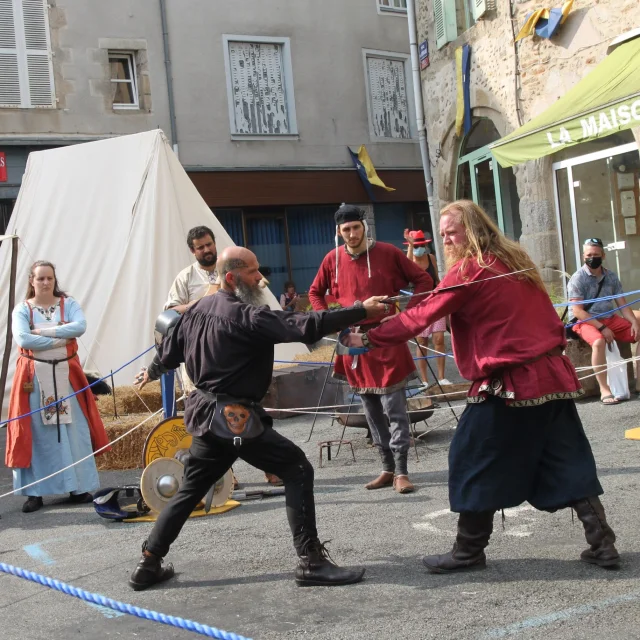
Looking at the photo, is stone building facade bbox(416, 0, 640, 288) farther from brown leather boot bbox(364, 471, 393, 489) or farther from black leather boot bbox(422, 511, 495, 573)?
black leather boot bbox(422, 511, 495, 573)

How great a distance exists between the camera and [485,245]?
4145 mm

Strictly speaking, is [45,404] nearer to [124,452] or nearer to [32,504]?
[32,504]

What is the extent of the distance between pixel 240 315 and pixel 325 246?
17041 mm

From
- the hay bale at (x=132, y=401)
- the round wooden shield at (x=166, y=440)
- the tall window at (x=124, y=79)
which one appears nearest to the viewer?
the round wooden shield at (x=166, y=440)

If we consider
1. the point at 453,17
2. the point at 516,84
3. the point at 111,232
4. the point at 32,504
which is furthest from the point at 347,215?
the point at 453,17

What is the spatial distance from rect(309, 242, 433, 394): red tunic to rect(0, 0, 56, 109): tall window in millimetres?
13718

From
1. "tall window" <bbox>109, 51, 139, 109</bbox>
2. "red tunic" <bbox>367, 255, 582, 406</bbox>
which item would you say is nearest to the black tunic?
"red tunic" <bbox>367, 255, 582, 406</bbox>

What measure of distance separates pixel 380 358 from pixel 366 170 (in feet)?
50.5

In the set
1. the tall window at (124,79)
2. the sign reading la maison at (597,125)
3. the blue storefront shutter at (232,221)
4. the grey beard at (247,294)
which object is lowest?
the grey beard at (247,294)

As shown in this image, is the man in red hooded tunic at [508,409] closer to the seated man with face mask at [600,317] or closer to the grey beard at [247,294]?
the grey beard at [247,294]

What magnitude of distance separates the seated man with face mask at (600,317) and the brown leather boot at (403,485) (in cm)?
328

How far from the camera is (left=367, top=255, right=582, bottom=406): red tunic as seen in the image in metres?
3.92

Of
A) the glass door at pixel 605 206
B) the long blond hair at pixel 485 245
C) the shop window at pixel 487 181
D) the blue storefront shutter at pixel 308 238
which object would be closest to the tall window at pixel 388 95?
the blue storefront shutter at pixel 308 238

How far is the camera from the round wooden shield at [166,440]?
5590mm
